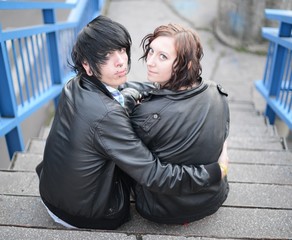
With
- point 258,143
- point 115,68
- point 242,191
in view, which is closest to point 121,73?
point 115,68

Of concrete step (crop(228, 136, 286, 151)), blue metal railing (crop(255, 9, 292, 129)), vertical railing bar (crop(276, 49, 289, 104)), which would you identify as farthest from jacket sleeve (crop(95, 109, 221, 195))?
vertical railing bar (crop(276, 49, 289, 104))

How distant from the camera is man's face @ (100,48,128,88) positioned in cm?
155

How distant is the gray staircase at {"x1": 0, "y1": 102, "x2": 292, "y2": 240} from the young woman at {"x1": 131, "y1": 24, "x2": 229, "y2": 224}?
0.21m

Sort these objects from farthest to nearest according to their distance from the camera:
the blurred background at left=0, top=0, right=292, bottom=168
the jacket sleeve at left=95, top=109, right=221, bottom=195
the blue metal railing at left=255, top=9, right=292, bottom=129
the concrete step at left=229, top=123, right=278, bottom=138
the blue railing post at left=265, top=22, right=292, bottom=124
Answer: the blurred background at left=0, top=0, right=292, bottom=168 → the concrete step at left=229, top=123, right=278, bottom=138 → the blue railing post at left=265, top=22, right=292, bottom=124 → the blue metal railing at left=255, top=9, right=292, bottom=129 → the jacket sleeve at left=95, top=109, right=221, bottom=195

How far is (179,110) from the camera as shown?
1.51 m

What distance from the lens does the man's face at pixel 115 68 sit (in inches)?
61.1

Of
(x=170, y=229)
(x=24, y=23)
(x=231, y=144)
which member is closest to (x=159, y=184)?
(x=170, y=229)

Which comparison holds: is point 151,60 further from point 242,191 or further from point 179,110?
point 242,191

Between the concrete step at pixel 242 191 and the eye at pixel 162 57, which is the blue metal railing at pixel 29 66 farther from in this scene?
the eye at pixel 162 57

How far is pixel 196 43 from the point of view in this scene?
1.52 meters

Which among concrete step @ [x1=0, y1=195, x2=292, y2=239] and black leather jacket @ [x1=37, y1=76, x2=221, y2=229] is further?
concrete step @ [x1=0, y1=195, x2=292, y2=239]

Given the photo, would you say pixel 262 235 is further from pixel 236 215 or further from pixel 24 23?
pixel 24 23

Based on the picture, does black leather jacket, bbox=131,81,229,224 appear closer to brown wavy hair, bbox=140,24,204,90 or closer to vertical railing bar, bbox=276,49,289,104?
brown wavy hair, bbox=140,24,204,90

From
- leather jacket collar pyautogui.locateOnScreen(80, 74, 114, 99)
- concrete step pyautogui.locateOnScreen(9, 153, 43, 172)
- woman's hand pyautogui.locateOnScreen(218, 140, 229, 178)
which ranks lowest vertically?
concrete step pyautogui.locateOnScreen(9, 153, 43, 172)
